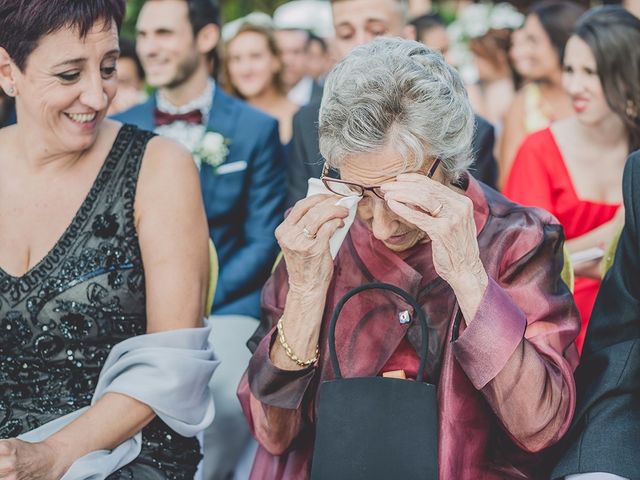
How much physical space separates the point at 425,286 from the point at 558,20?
399cm

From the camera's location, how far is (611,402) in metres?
2.37

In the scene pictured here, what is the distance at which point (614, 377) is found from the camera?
2.38 m

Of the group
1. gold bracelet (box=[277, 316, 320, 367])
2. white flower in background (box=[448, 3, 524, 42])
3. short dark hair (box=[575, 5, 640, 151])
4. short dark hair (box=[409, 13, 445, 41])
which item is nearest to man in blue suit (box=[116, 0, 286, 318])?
short dark hair (box=[575, 5, 640, 151])

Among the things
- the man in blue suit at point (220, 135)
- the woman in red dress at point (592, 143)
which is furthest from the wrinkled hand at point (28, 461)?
the woman in red dress at point (592, 143)

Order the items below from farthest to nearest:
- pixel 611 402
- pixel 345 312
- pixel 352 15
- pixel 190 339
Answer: pixel 352 15, pixel 190 339, pixel 345 312, pixel 611 402

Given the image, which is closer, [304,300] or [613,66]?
[304,300]

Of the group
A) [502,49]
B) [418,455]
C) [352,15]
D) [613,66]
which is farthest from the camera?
[502,49]

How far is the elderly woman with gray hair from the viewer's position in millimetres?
2234

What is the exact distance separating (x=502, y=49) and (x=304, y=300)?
6.77m

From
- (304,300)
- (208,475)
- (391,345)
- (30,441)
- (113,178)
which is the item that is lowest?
(208,475)

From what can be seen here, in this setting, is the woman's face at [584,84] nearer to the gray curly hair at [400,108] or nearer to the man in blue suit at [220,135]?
the man in blue suit at [220,135]

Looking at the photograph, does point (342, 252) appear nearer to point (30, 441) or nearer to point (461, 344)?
point (461, 344)

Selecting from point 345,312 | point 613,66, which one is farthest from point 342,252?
point 613,66

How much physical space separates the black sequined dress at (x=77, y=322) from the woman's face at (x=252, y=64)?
4.52 m
